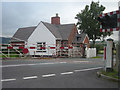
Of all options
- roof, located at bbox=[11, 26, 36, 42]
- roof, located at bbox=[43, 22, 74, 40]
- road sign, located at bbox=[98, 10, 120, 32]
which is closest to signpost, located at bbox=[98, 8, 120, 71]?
road sign, located at bbox=[98, 10, 120, 32]

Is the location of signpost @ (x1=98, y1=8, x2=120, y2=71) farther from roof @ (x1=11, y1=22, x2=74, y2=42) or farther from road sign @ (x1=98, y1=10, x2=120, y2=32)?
roof @ (x1=11, y1=22, x2=74, y2=42)

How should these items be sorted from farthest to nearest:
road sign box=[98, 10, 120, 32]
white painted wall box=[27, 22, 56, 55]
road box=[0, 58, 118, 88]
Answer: white painted wall box=[27, 22, 56, 55] < road sign box=[98, 10, 120, 32] < road box=[0, 58, 118, 88]

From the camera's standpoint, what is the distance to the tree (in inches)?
1483

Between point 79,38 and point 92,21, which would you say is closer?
point 79,38

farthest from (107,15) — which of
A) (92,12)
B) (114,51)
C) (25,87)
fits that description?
(92,12)

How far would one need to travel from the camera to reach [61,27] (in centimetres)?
3319

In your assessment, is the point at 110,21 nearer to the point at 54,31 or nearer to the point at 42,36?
the point at 42,36

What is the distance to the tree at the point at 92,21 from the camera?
37.7 metres

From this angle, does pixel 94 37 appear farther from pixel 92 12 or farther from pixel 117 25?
pixel 117 25

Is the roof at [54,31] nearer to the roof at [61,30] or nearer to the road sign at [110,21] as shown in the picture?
the roof at [61,30]

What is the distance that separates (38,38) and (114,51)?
22840 mm

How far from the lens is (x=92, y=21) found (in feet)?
124

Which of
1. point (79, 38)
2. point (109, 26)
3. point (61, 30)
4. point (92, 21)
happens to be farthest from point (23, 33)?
point (109, 26)

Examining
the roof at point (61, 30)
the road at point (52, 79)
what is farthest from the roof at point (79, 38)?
the road at point (52, 79)
